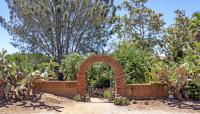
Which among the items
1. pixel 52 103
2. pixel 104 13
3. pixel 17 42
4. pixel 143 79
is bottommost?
pixel 52 103

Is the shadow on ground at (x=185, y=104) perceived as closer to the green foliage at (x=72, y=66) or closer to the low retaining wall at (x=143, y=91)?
the low retaining wall at (x=143, y=91)

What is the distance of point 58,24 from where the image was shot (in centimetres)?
3497

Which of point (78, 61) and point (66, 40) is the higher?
point (66, 40)

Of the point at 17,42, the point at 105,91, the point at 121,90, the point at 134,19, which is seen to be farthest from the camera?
the point at 17,42

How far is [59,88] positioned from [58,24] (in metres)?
14.2

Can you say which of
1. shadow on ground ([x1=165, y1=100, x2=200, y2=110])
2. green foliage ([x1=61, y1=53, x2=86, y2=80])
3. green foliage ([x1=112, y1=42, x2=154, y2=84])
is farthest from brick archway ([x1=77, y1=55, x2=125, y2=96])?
green foliage ([x1=61, y1=53, x2=86, y2=80])

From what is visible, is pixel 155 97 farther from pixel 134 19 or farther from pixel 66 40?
pixel 66 40

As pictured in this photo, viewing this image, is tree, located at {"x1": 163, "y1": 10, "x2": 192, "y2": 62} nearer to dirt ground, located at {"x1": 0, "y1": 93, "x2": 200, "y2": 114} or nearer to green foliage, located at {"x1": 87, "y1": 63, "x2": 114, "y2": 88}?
green foliage, located at {"x1": 87, "y1": 63, "x2": 114, "y2": 88}

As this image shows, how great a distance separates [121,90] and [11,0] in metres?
19.3

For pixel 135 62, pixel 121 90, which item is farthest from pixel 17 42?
pixel 121 90

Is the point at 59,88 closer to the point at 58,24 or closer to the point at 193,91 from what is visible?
the point at 193,91

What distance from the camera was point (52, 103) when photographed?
19328 mm

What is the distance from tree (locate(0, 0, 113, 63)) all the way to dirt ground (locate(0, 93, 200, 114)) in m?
15.4

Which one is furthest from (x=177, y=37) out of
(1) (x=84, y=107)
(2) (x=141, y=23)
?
(1) (x=84, y=107)
